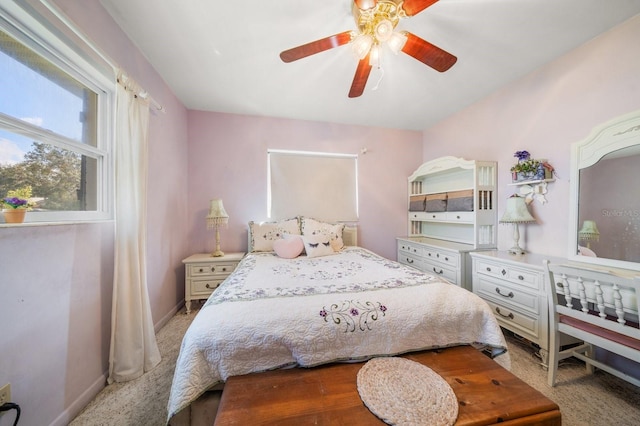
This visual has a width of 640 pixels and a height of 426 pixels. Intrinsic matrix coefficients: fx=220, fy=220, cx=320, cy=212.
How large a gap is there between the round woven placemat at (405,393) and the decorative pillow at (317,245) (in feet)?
4.53

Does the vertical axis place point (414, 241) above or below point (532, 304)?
above

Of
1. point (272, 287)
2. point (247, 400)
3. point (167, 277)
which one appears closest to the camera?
point (247, 400)

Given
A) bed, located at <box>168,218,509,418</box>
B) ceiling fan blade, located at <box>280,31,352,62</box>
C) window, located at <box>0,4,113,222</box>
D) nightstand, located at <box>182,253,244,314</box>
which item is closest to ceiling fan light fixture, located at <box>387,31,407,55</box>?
ceiling fan blade, located at <box>280,31,352,62</box>

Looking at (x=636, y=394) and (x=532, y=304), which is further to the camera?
(x=532, y=304)

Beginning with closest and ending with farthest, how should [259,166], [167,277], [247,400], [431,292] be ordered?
[247,400]
[431,292]
[167,277]
[259,166]

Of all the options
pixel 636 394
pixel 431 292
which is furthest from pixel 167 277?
pixel 636 394

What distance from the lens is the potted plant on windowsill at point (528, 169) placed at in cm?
195

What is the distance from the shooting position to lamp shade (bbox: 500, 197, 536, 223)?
2006 millimetres

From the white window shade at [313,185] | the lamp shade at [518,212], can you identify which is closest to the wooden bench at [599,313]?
the lamp shade at [518,212]

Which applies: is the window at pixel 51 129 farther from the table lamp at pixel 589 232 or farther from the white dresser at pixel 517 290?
the table lamp at pixel 589 232

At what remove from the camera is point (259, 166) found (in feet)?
10.0

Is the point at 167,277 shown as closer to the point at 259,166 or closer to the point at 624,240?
the point at 259,166

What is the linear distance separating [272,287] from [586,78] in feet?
9.54

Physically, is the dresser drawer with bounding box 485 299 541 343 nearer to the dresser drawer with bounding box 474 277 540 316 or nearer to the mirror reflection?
the dresser drawer with bounding box 474 277 540 316
